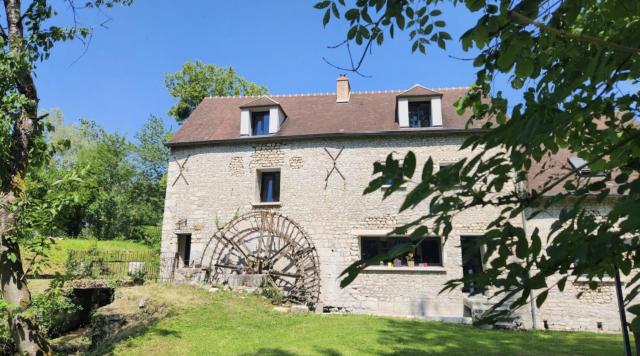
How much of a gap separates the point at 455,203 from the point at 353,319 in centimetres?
936

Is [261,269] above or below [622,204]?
below

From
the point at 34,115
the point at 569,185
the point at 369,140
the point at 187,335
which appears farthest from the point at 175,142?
the point at 569,185

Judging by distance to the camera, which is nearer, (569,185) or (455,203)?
(455,203)

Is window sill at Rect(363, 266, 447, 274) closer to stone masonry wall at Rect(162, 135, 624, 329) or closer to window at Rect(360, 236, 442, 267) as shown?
stone masonry wall at Rect(162, 135, 624, 329)

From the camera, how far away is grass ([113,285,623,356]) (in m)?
6.68

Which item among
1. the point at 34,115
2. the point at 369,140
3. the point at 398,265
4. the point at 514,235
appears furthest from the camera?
the point at 369,140

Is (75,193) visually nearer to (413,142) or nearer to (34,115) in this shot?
(34,115)

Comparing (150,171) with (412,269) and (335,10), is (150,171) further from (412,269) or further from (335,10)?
(335,10)

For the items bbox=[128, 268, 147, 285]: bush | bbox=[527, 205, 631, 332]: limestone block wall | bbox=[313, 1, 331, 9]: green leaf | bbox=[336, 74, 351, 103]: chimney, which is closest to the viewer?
bbox=[313, 1, 331, 9]: green leaf

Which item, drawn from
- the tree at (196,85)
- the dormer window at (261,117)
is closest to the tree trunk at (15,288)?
the dormer window at (261,117)

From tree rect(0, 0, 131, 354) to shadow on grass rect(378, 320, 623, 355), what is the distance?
4.91 m

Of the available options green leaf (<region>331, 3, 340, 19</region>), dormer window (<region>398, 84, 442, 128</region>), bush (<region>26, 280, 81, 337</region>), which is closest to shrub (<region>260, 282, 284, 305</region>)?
dormer window (<region>398, 84, 442, 128</region>)

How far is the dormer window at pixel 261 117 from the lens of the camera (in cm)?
1412

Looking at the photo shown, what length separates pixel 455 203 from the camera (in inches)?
49.7
